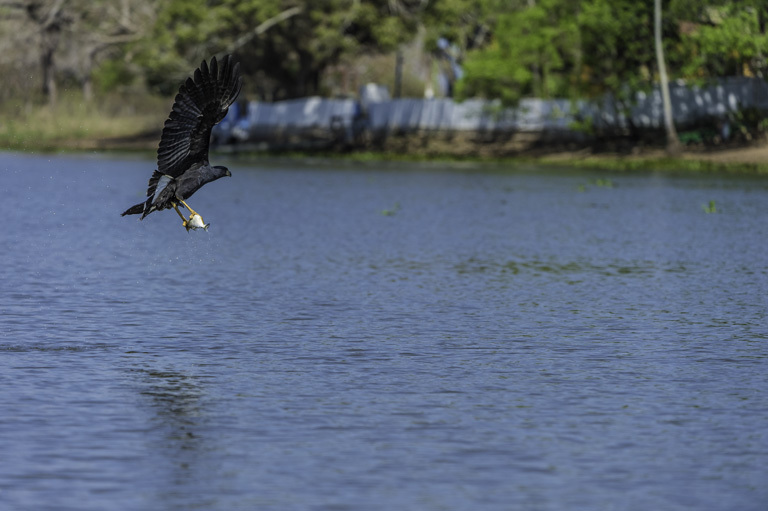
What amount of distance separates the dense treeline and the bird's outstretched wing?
40550 mm

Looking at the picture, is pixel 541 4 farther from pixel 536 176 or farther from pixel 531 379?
pixel 531 379

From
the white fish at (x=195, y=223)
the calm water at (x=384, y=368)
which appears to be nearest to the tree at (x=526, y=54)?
the calm water at (x=384, y=368)

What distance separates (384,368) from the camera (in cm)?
1346

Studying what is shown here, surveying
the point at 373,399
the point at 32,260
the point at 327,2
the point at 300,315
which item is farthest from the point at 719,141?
the point at 373,399

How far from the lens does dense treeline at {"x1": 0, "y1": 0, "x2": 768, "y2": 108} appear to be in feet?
196

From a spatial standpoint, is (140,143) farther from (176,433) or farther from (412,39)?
(176,433)

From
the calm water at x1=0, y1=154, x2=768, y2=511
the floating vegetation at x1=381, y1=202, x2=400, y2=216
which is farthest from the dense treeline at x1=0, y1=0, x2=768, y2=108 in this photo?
the calm water at x1=0, y1=154, x2=768, y2=511

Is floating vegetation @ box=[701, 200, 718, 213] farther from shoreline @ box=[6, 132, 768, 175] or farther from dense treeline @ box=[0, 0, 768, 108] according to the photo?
dense treeline @ box=[0, 0, 768, 108]

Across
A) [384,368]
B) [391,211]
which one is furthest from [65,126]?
[384,368]

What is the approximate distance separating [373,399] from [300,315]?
Answer: 203 inches

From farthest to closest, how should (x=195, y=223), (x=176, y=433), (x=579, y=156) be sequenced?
1. (x=579, y=156)
2. (x=195, y=223)
3. (x=176, y=433)

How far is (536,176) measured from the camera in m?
51.3

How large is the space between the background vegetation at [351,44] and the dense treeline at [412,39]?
0.09m

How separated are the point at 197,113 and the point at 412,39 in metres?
60.4
